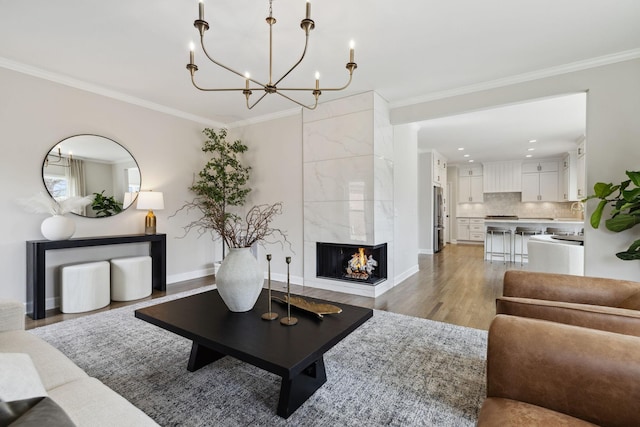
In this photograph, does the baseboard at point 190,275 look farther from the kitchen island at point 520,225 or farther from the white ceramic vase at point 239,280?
the kitchen island at point 520,225

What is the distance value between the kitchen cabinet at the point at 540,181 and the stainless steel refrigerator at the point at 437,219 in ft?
9.24

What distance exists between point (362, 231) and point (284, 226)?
141 centimetres

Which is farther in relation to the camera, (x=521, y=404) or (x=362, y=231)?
(x=362, y=231)

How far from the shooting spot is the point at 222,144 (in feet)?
16.9

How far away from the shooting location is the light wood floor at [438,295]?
127 inches

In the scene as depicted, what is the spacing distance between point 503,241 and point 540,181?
3.35 metres

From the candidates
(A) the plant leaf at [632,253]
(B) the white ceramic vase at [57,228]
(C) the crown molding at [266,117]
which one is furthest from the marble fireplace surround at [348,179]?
(B) the white ceramic vase at [57,228]

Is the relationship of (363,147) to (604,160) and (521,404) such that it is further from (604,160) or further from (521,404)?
(521,404)

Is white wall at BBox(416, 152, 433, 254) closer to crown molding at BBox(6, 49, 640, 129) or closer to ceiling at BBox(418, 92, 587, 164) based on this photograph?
ceiling at BBox(418, 92, 587, 164)

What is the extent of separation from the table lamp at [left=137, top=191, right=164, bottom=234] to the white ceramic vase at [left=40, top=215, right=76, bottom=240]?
33.3 inches

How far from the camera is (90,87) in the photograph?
3734mm

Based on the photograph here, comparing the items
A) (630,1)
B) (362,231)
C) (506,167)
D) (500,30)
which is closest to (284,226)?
(362,231)

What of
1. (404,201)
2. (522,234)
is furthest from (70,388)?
(522,234)

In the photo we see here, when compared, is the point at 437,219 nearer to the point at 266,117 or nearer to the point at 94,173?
the point at 266,117
